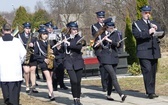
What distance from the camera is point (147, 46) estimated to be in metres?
9.83

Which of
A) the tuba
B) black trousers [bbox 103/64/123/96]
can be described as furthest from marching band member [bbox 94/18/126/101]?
the tuba

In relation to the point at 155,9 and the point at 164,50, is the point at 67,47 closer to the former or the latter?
the point at 164,50

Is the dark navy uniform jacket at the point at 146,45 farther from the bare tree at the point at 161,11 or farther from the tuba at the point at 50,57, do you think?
the bare tree at the point at 161,11

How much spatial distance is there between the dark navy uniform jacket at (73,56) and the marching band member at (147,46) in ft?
4.40

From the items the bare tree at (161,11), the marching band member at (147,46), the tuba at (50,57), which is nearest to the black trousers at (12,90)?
the tuba at (50,57)

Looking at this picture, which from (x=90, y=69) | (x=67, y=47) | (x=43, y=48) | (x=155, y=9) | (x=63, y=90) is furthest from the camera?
(x=155, y=9)

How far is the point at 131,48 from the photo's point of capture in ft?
58.4

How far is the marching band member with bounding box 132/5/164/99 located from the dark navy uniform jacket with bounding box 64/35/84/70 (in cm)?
134

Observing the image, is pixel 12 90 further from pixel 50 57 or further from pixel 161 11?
pixel 161 11

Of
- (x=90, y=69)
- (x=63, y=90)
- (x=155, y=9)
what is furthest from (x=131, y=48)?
(x=155, y=9)

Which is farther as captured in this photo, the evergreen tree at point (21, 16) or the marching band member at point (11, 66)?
the evergreen tree at point (21, 16)

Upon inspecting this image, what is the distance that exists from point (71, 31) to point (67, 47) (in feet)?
1.22

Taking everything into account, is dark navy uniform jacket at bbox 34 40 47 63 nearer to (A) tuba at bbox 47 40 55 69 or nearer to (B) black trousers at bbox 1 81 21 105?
(A) tuba at bbox 47 40 55 69

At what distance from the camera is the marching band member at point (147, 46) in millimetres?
Answer: 9686
